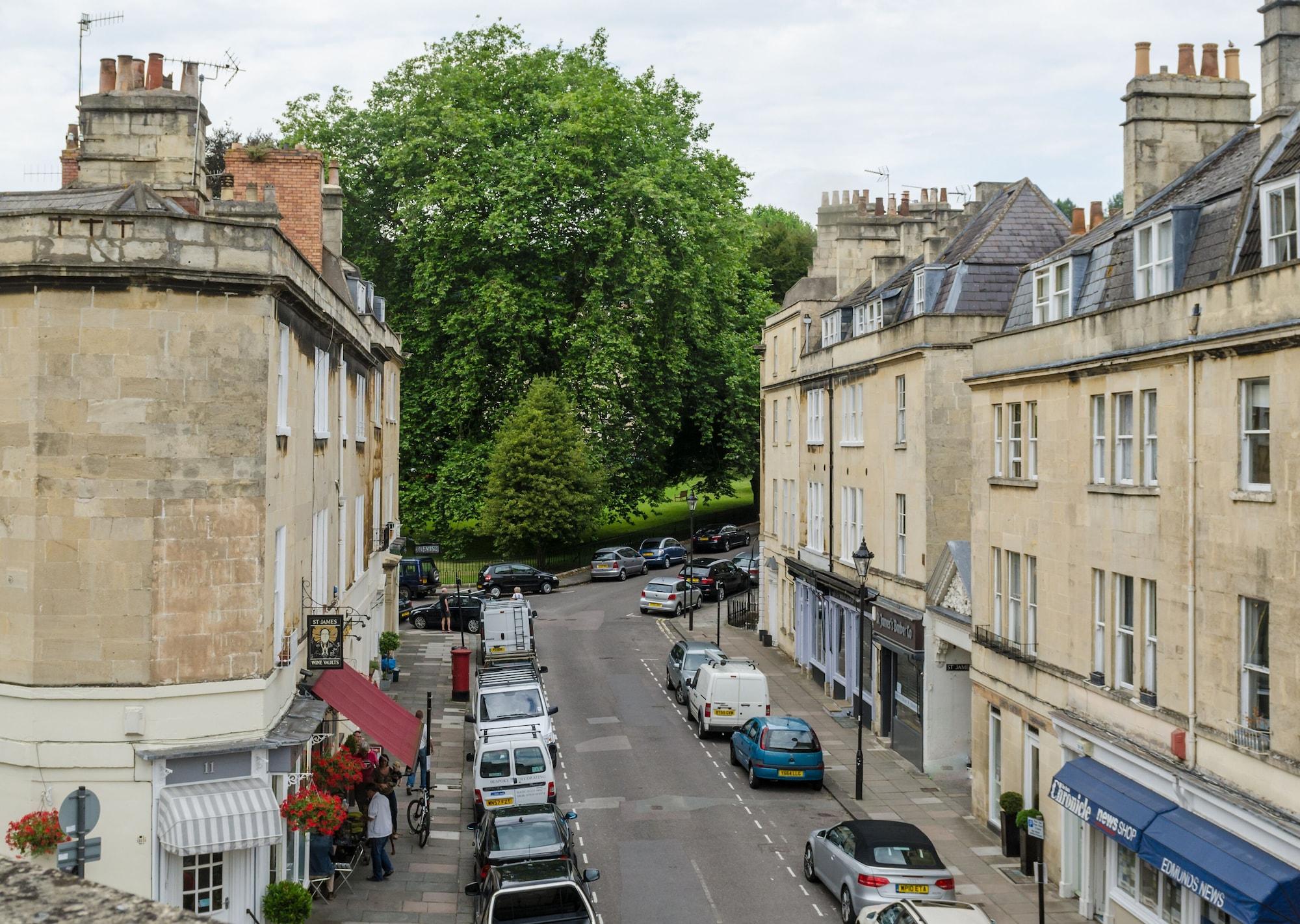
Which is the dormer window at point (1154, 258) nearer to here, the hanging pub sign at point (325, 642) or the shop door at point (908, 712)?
the shop door at point (908, 712)

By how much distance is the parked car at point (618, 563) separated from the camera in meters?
58.4

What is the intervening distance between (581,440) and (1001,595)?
31.1 metres

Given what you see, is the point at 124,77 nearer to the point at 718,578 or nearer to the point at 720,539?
the point at 718,578

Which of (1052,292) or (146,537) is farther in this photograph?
(1052,292)

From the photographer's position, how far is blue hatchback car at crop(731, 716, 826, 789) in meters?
26.2

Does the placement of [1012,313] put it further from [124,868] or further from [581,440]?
[581,440]

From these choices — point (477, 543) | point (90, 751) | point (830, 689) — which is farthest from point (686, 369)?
point (90, 751)

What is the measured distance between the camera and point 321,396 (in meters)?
22.2

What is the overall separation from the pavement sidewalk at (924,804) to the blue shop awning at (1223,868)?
3.63m

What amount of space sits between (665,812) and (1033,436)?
1021 cm

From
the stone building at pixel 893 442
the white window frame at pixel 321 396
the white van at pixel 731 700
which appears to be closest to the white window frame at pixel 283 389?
the white window frame at pixel 321 396

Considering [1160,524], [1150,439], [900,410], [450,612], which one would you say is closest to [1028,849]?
[1160,524]

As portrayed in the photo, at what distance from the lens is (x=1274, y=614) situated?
47.8ft

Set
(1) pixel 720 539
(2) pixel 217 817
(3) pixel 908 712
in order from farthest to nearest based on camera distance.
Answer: (1) pixel 720 539 → (3) pixel 908 712 → (2) pixel 217 817
